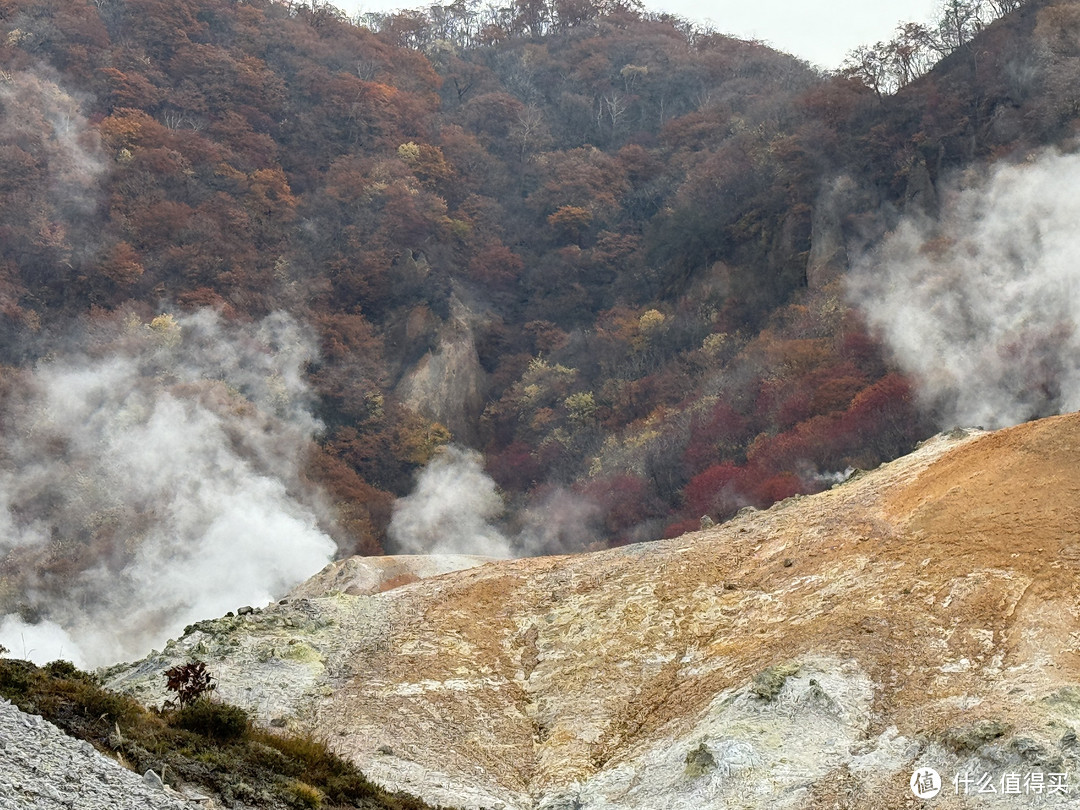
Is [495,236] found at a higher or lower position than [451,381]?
higher

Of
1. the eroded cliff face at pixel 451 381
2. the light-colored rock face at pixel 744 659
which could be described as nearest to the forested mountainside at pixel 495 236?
the eroded cliff face at pixel 451 381

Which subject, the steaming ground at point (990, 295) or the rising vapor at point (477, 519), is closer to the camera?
the steaming ground at point (990, 295)

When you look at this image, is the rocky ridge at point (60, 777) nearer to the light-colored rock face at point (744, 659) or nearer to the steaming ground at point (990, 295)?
the light-colored rock face at point (744, 659)

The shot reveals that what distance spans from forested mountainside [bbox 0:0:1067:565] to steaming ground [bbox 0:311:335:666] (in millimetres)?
589

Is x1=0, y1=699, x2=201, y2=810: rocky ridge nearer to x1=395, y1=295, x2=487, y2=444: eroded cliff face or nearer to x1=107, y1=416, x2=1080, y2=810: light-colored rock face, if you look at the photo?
x1=107, y1=416, x2=1080, y2=810: light-colored rock face

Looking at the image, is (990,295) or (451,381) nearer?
(990,295)

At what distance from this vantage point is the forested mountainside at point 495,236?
152 ft

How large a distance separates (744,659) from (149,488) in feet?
97.0

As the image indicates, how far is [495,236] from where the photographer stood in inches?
2511

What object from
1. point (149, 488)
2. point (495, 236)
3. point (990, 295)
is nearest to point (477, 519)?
point (149, 488)

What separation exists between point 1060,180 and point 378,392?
27.2 metres

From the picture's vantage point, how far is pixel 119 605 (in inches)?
1548

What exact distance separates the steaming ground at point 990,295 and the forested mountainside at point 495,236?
1.23m

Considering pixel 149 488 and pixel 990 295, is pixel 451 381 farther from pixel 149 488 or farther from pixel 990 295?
pixel 990 295
